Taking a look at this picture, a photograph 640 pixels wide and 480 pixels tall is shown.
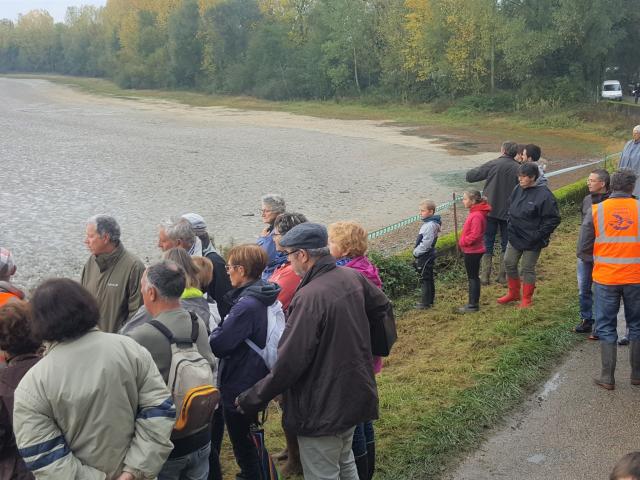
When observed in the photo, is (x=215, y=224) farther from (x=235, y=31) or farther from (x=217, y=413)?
(x=235, y=31)

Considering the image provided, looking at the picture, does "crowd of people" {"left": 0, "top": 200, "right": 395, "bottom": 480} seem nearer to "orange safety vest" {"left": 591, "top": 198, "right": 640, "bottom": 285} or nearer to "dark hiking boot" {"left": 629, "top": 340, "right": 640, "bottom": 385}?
"orange safety vest" {"left": 591, "top": 198, "right": 640, "bottom": 285}

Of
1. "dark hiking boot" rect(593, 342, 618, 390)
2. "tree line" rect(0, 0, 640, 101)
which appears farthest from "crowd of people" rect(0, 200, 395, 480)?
"tree line" rect(0, 0, 640, 101)

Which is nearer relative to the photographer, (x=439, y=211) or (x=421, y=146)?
(x=439, y=211)

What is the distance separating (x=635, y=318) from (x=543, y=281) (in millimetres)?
3186

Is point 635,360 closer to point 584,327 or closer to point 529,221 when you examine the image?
point 584,327

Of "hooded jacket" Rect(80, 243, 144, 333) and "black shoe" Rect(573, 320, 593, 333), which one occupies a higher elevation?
"hooded jacket" Rect(80, 243, 144, 333)

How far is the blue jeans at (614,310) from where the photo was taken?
5605mm

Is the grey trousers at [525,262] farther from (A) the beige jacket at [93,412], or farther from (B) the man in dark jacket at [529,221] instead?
(A) the beige jacket at [93,412]

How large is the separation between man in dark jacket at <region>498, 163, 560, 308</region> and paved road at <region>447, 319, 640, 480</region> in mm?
1767

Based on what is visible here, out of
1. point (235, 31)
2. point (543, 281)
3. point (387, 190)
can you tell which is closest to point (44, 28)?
point (235, 31)

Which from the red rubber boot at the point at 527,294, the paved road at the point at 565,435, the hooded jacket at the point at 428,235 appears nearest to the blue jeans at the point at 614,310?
the paved road at the point at 565,435

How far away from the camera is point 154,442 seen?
117 inches

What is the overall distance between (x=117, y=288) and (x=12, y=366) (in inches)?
77.3

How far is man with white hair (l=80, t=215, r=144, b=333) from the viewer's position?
4953mm
